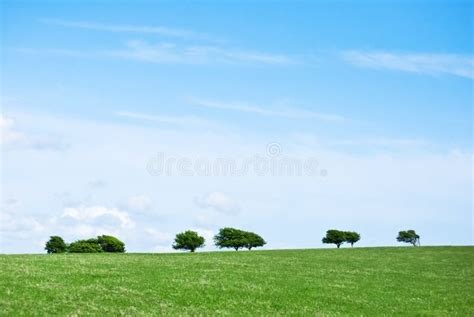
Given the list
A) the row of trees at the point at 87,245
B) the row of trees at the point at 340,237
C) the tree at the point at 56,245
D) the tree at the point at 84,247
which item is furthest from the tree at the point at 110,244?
the row of trees at the point at 340,237

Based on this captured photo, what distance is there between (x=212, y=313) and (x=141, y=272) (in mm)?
12312

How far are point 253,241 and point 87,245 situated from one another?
2384 cm

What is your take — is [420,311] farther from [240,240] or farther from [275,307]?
[240,240]

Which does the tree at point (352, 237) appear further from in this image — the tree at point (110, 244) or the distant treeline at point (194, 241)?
the tree at point (110, 244)

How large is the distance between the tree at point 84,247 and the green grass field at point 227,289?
34071mm

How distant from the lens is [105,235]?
8138 cm

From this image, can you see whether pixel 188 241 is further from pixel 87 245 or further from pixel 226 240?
pixel 87 245

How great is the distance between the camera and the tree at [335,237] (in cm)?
8762

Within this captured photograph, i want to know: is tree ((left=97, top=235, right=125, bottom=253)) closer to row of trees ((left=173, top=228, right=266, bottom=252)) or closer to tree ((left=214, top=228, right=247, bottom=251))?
row of trees ((left=173, top=228, right=266, bottom=252))

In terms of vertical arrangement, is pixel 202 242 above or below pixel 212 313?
above

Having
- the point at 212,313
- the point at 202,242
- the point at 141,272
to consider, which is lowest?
the point at 212,313

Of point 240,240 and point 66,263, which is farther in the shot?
point 240,240

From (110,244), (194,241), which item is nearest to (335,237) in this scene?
(194,241)

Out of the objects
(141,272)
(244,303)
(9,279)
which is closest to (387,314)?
(244,303)
